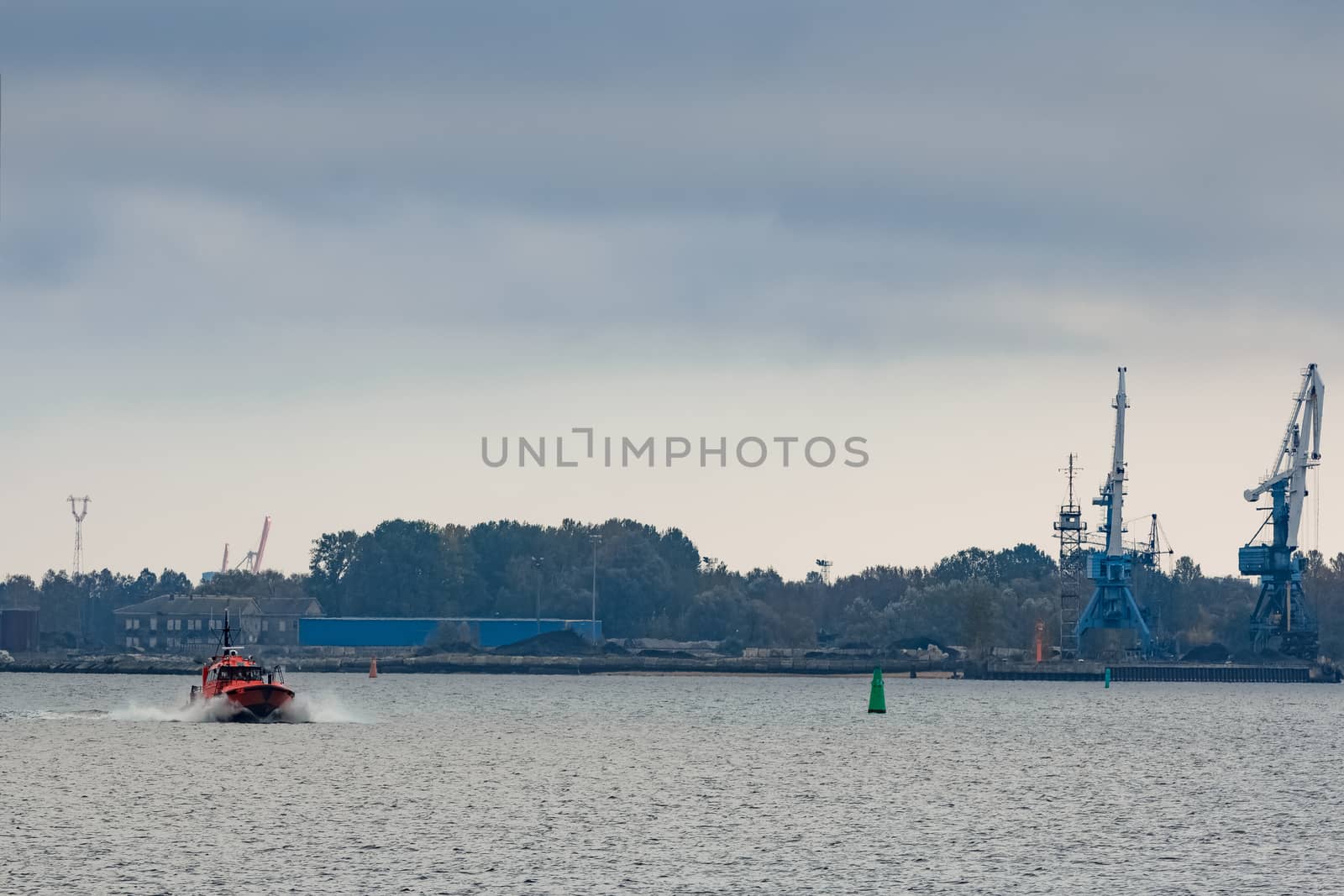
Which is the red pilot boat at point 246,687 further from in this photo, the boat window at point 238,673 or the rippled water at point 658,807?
the rippled water at point 658,807

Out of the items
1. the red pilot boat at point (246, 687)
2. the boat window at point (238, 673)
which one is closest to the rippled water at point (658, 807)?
the red pilot boat at point (246, 687)

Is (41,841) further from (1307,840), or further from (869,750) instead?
(869,750)

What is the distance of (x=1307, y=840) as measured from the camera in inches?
2457

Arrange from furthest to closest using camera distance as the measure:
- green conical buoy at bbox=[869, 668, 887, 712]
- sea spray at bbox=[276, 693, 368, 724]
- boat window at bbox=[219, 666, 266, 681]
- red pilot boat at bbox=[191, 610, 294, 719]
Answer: green conical buoy at bbox=[869, 668, 887, 712] → sea spray at bbox=[276, 693, 368, 724] → boat window at bbox=[219, 666, 266, 681] → red pilot boat at bbox=[191, 610, 294, 719]

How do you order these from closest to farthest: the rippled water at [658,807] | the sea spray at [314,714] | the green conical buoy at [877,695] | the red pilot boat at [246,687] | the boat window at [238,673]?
the rippled water at [658,807] → the red pilot boat at [246,687] → the boat window at [238,673] → the sea spray at [314,714] → the green conical buoy at [877,695]

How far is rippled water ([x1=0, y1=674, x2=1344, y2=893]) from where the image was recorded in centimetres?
5344

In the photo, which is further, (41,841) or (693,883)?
(41,841)

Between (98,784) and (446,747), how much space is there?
26.6m

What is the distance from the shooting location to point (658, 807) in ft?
236

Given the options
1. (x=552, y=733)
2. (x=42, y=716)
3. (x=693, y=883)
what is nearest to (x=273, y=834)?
(x=693, y=883)

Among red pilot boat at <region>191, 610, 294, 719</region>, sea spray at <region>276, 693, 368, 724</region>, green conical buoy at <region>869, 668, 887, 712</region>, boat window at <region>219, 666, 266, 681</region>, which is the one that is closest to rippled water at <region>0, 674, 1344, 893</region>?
sea spray at <region>276, 693, 368, 724</region>

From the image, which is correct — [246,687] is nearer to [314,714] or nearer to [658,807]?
[314,714]

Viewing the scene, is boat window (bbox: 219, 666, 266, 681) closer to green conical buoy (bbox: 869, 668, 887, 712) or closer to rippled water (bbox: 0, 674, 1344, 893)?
rippled water (bbox: 0, 674, 1344, 893)

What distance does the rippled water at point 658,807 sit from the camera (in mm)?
53438
